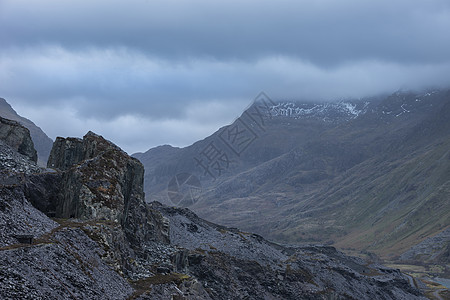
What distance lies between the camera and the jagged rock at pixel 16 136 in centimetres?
7444

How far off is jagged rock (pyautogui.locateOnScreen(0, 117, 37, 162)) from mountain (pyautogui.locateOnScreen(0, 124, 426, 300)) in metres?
6.28

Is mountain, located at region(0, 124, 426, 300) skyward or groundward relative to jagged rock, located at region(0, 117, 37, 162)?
groundward

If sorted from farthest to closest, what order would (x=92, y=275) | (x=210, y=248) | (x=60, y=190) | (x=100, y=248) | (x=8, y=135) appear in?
(x=210, y=248), (x=8, y=135), (x=60, y=190), (x=100, y=248), (x=92, y=275)

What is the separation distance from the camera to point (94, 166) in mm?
58969

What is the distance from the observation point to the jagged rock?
74.4m

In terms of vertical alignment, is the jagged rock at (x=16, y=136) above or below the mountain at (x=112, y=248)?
above

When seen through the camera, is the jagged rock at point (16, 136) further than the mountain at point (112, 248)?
Yes

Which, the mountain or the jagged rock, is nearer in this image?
the mountain

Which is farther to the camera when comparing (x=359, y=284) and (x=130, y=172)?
(x=359, y=284)

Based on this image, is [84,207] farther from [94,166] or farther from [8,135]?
[8,135]

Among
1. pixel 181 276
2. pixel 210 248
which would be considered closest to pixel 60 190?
pixel 181 276

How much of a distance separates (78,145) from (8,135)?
38.6 ft

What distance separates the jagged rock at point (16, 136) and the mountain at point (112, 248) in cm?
628

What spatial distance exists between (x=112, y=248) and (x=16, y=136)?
3720 centimetres
